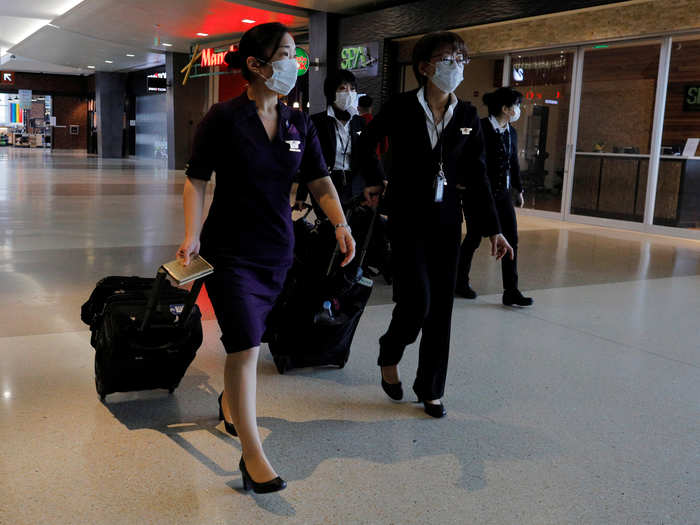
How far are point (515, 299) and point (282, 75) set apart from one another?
313 centimetres

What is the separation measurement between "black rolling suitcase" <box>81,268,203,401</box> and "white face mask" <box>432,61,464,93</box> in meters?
1.30

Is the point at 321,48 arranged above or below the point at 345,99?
above

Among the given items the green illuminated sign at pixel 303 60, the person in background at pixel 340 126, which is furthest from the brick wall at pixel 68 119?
the person in background at pixel 340 126

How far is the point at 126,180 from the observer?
1628 centimetres

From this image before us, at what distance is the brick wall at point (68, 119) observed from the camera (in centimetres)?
4138

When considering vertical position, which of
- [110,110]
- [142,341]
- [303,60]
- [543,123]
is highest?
[303,60]

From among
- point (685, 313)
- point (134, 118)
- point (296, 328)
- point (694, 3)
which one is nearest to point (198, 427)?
point (296, 328)

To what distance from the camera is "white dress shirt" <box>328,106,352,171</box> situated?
4648 mm

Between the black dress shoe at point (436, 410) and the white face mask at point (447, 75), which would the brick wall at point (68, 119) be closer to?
the white face mask at point (447, 75)

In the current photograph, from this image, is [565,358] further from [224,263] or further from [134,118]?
[134,118]

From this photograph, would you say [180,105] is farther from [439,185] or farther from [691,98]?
[439,185]

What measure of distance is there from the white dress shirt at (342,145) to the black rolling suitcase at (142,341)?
2.10 meters

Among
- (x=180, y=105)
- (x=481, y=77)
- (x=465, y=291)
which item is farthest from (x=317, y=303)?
(x=180, y=105)

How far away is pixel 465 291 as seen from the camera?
5133mm
